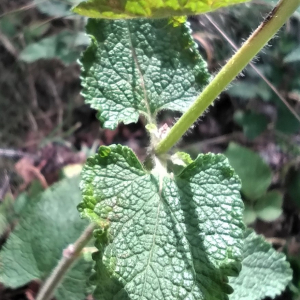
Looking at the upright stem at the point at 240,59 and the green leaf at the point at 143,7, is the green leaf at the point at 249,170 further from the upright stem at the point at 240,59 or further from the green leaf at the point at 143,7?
the green leaf at the point at 143,7

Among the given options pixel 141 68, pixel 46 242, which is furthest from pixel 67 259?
pixel 141 68

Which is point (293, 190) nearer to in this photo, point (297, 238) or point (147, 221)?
point (297, 238)

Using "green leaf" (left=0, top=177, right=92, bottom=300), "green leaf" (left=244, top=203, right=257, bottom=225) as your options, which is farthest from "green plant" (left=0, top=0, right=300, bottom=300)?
"green leaf" (left=244, top=203, right=257, bottom=225)

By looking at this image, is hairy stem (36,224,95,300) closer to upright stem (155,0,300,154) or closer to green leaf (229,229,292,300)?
upright stem (155,0,300,154)

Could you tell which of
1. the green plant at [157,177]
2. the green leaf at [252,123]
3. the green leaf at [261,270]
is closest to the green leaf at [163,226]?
the green plant at [157,177]

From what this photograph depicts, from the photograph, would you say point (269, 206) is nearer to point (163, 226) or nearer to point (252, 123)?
point (252, 123)
